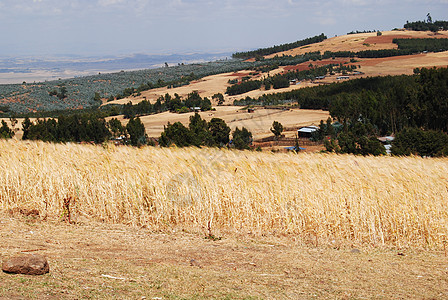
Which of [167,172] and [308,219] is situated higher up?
[167,172]

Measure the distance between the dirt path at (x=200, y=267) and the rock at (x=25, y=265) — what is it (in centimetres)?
8

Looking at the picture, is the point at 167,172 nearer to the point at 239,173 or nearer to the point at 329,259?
the point at 239,173

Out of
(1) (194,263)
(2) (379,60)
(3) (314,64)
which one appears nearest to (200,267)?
(1) (194,263)

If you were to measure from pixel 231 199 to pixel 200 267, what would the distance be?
2.80 m

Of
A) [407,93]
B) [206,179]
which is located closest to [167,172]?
[206,179]

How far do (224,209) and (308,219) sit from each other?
1686 mm

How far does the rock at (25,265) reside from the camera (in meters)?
5.07

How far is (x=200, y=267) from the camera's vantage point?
6.08 meters

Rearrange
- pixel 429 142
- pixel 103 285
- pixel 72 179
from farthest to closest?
pixel 429 142 → pixel 72 179 → pixel 103 285

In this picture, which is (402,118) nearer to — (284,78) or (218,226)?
(218,226)

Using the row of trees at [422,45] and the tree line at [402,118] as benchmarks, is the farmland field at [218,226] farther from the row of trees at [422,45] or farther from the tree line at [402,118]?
the row of trees at [422,45]

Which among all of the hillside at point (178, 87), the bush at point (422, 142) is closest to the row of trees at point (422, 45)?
the hillside at point (178, 87)

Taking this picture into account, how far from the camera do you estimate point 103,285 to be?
5.00 m

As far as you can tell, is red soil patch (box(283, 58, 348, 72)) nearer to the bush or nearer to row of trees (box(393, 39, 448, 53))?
row of trees (box(393, 39, 448, 53))
